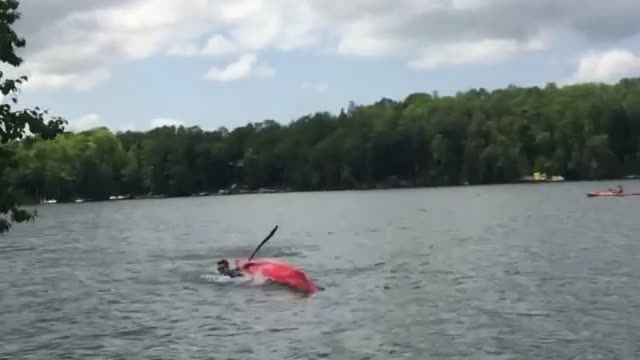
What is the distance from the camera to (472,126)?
619 ft

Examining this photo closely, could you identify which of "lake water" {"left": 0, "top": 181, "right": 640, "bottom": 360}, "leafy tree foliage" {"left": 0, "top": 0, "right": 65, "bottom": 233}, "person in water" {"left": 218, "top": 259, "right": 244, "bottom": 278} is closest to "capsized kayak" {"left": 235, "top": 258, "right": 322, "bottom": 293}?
"person in water" {"left": 218, "top": 259, "right": 244, "bottom": 278}

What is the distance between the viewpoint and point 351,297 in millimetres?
37938

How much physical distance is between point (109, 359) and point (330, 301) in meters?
11.6

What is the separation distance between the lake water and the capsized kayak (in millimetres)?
639

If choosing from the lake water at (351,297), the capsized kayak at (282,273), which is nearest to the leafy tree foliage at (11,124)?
the lake water at (351,297)

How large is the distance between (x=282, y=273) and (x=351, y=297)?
5.31 m

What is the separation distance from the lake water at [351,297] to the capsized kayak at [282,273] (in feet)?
2.10

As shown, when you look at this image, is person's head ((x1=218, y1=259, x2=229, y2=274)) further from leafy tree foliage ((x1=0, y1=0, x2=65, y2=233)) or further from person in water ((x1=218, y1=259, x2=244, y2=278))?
leafy tree foliage ((x1=0, y1=0, x2=65, y2=233))

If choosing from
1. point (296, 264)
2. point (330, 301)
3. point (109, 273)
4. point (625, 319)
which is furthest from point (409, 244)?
point (625, 319)

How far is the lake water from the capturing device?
28.0 meters

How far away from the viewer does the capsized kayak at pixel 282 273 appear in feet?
132

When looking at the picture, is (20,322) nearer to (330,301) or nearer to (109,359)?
(109,359)

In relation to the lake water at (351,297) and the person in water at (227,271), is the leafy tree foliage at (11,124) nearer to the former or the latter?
the lake water at (351,297)

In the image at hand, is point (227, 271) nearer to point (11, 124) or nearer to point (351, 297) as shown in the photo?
point (351, 297)
